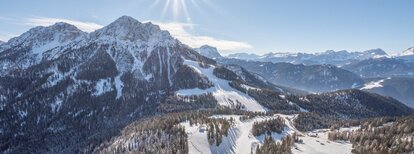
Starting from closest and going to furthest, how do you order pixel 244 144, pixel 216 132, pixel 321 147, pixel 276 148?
pixel 276 148, pixel 321 147, pixel 244 144, pixel 216 132

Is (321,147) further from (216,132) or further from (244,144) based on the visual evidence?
(216,132)

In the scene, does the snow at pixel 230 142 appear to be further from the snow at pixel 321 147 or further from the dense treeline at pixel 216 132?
the snow at pixel 321 147

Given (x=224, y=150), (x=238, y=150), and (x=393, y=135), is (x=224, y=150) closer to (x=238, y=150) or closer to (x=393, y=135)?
(x=238, y=150)

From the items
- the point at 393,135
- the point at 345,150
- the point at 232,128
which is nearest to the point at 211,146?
the point at 232,128

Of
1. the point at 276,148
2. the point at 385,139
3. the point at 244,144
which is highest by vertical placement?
the point at 385,139

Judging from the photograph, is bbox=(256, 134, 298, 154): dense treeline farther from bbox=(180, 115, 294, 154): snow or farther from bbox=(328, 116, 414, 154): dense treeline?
bbox=(328, 116, 414, 154): dense treeline

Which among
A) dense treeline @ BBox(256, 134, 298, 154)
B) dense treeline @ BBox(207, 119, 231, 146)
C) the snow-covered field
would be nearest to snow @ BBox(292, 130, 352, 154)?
the snow-covered field

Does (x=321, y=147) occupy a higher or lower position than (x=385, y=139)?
lower

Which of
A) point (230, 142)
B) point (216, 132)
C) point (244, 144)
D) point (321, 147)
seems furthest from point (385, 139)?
point (216, 132)

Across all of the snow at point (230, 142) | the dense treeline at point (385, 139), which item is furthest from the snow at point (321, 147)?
the snow at point (230, 142)

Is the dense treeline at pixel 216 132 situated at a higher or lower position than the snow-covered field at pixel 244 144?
higher

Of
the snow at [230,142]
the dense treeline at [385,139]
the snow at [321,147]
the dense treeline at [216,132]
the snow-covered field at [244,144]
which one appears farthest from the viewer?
the dense treeline at [216,132]
